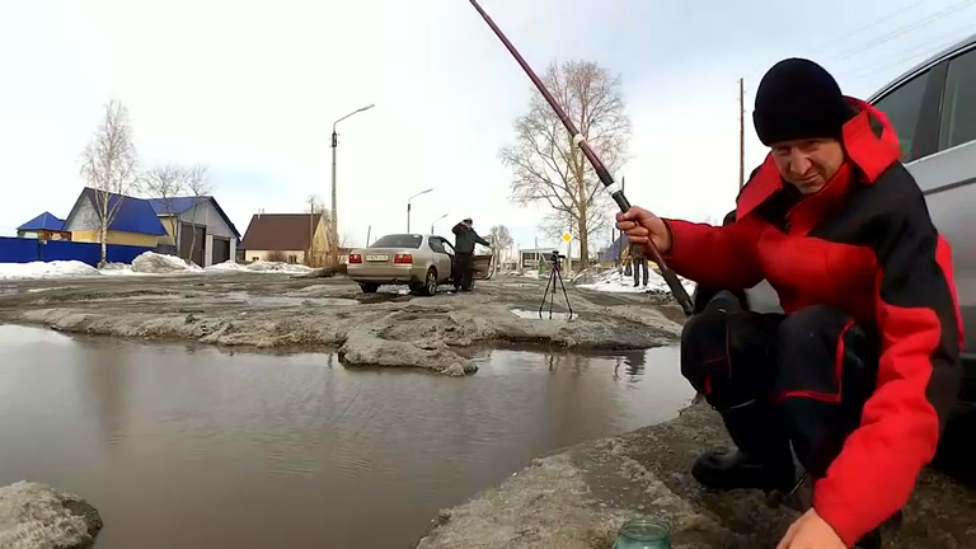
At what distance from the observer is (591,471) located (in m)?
2.34

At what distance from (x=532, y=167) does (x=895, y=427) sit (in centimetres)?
4091

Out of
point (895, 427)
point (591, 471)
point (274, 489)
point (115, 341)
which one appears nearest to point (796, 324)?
point (895, 427)

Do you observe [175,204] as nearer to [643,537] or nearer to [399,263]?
[399,263]

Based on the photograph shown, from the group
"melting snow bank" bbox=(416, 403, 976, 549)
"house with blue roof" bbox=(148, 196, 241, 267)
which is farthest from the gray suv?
"house with blue roof" bbox=(148, 196, 241, 267)

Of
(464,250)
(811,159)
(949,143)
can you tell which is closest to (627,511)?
(811,159)

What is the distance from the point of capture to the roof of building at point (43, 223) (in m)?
50.2

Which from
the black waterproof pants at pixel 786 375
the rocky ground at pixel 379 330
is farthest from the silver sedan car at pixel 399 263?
the black waterproof pants at pixel 786 375

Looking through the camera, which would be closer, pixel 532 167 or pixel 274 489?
pixel 274 489

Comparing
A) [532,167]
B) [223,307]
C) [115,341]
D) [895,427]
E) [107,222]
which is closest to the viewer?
[895,427]

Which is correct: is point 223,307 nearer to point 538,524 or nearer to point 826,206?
point 538,524

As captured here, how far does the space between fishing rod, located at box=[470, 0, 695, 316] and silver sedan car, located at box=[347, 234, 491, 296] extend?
976cm

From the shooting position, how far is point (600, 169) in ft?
8.36

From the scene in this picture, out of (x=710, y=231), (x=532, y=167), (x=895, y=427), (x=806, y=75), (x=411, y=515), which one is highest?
(x=532, y=167)

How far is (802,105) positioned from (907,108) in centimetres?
158
